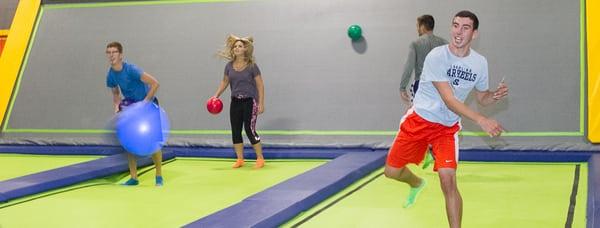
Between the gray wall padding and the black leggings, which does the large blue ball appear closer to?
the black leggings

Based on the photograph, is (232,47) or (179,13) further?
(179,13)

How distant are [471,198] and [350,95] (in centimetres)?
341

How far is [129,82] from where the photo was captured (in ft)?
20.9

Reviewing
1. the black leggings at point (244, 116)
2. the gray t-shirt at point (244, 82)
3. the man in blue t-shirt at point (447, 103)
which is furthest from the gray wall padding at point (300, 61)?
the man in blue t-shirt at point (447, 103)

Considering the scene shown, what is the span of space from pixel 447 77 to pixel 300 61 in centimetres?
502

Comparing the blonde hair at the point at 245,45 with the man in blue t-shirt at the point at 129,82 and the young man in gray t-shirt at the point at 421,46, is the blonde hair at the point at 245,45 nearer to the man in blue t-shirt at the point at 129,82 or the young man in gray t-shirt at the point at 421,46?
the man in blue t-shirt at the point at 129,82

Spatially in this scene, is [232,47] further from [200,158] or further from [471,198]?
[471,198]

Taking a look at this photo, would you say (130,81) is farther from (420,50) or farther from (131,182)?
(420,50)

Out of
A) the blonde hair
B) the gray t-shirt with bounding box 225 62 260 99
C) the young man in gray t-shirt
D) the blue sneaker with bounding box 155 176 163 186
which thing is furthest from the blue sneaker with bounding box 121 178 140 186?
the young man in gray t-shirt

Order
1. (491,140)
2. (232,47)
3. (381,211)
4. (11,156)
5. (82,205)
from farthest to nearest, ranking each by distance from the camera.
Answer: (11,156)
(491,140)
(232,47)
(82,205)
(381,211)

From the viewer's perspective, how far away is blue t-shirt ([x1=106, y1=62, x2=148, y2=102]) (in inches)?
249

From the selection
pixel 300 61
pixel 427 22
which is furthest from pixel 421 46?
pixel 300 61

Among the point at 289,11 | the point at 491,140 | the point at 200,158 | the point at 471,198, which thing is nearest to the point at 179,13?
the point at 289,11

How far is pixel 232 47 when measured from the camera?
7.33 m
